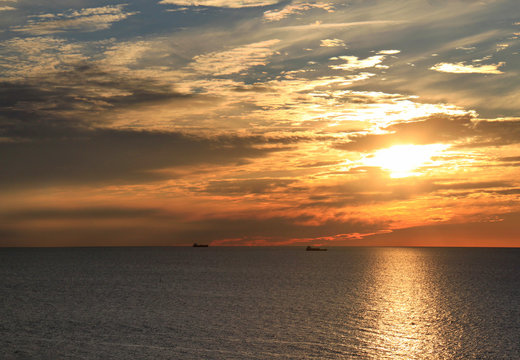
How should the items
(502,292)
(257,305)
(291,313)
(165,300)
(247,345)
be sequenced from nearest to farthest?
(247,345) → (291,313) → (257,305) → (165,300) → (502,292)

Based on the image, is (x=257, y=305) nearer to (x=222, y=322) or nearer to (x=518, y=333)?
(x=222, y=322)

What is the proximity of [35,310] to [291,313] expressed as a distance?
30.1 metres

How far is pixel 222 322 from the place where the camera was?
170 feet

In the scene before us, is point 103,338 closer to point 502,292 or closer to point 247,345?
point 247,345

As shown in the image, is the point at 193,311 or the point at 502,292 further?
the point at 502,292

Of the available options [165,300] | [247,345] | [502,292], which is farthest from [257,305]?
[502,292]

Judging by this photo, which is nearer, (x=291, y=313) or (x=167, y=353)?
(x=167, y=353)

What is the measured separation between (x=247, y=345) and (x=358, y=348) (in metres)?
8.79

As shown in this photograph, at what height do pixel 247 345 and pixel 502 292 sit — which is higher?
pixel 247 345

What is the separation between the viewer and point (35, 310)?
60781 mm

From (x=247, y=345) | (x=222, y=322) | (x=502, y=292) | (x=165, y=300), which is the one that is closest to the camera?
(x=247, y=345)

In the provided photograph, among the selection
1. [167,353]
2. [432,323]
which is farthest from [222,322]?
[432,323]

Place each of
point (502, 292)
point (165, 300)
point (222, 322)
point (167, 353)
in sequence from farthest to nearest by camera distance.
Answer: point (502, 292), point (165, 300), point (222, 322), point (167, 353)

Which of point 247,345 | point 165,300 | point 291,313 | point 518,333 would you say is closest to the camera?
point 247,345
